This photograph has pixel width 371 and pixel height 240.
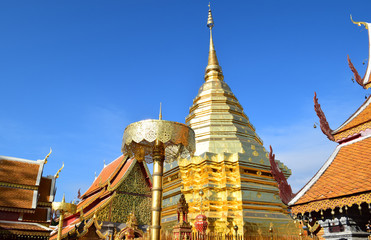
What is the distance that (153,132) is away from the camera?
A: 17.9ft

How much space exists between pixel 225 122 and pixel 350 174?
10779mm

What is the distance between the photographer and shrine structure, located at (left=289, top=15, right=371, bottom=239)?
556 centimetres

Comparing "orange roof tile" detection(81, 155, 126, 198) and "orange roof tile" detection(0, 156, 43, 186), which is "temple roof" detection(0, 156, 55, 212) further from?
"orange roof tile" detection(81, 155, 126, 198)

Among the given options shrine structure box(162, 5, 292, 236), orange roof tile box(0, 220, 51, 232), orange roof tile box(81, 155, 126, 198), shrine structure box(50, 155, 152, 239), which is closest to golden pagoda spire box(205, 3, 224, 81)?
shrine structure box(162, 5, 292, 236)

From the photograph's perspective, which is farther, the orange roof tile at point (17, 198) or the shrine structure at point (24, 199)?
the orange roof tile at point (17, 198)

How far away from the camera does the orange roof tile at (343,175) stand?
5609mm

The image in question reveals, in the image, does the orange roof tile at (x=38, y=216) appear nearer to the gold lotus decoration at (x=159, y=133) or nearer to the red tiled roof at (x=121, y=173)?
the red tiled roof at (x=121, y=173)

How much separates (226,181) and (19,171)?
964cm

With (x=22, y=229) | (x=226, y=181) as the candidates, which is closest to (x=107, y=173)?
(x=22, y=229)

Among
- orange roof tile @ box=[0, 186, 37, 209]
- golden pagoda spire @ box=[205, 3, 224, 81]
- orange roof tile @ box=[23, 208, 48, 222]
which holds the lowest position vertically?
orange roof tile @ box=[23, 208, 48, 222]

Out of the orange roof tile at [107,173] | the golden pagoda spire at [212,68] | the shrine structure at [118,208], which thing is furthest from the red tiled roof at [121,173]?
the golden pagoda spire at [212,68]

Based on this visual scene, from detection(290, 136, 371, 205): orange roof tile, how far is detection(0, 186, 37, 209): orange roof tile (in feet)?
37.5

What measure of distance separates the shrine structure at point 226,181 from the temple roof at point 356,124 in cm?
679

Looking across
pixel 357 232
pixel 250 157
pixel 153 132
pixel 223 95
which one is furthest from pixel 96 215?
pixel 357 232
